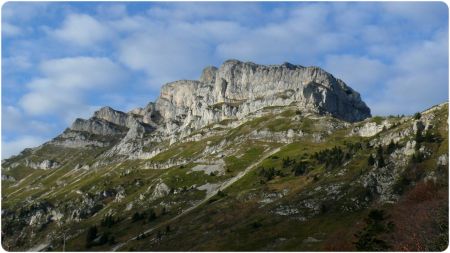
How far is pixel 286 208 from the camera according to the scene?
18100 cm

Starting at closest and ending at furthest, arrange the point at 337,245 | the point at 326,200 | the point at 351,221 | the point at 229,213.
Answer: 1. the point at 337,245
2. the point at 351,221
3. the point at 326,200
4. the point at 229,213

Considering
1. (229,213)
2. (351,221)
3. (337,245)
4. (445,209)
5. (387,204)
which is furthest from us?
(229,213)

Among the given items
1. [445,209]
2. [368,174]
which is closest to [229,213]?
[368,174]

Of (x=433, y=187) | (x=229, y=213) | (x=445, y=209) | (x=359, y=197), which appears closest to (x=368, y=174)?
(x=359, y=197)

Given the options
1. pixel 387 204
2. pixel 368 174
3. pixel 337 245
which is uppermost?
pixel 368 174

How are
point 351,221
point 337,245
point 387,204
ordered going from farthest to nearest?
point 387,204 → point 351,221 → point 337,245

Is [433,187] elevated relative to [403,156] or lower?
lower

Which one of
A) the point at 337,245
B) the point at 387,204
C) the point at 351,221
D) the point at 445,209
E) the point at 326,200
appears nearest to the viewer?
the point at 445,209

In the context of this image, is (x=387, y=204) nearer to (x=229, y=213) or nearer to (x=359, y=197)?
(x=359, y=197)

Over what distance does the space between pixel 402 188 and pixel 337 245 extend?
191 ft

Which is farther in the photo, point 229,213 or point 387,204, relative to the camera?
point 229,213

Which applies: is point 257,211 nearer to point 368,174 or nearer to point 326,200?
point 326,200

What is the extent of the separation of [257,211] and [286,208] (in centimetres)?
1136

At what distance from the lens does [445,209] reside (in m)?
93.9
